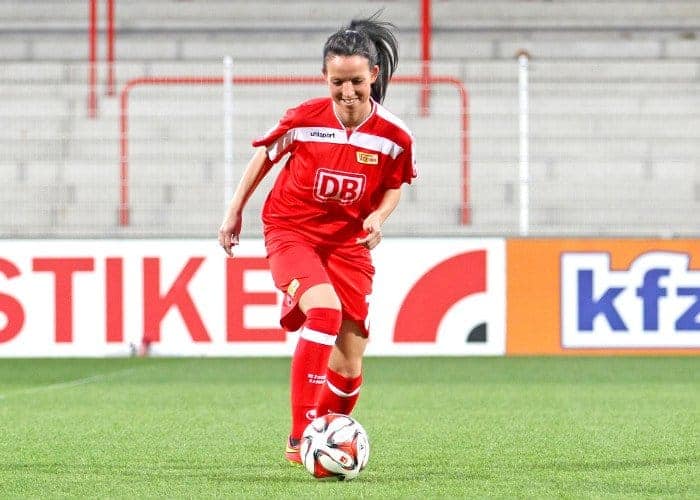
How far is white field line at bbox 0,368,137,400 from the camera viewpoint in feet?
28.0

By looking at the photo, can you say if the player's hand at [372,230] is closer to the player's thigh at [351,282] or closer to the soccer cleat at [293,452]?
the player's thigh at [351,282]

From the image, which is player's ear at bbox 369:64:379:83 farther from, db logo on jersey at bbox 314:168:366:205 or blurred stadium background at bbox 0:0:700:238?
blurred stadium background at bbox 0:0:700:238

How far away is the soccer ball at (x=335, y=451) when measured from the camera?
481cm

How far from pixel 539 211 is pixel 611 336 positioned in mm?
1194

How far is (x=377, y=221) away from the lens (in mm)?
5184

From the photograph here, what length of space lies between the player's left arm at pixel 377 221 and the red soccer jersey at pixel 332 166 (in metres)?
0.05

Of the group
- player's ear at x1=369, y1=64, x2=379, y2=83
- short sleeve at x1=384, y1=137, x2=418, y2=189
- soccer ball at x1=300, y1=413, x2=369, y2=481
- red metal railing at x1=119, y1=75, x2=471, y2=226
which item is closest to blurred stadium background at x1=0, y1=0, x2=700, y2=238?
red metal railing at x1=119, y1=75, x2=471, y2=226

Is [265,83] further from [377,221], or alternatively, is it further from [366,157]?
[377,221]

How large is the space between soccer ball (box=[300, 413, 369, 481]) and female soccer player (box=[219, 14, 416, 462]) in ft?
0.90

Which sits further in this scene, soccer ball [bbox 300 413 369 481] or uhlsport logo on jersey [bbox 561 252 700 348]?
uhlsport logo on jersey [bbox 561 252 700 348]

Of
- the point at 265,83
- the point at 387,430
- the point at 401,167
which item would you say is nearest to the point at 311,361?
the point at 401,167

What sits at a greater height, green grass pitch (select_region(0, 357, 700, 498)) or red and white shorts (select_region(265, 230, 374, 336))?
red and white shorts (select_region(265, 230, 374, 336))

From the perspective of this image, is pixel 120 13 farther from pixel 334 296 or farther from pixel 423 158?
pixel 334 296

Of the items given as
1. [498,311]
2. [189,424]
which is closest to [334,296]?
[189,424]
